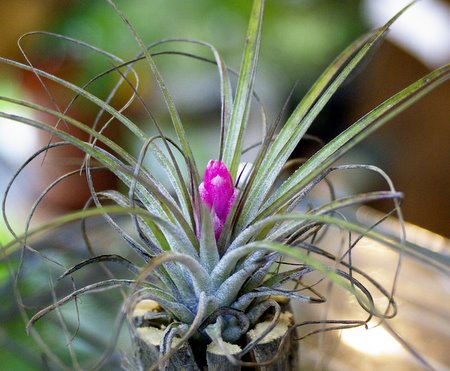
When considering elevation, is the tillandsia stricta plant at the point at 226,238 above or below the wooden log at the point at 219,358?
above

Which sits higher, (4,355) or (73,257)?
(73,257)

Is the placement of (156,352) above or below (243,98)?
below

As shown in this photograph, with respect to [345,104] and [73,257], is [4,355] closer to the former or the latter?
[73,257]

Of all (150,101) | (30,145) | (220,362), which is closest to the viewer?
(220,362)

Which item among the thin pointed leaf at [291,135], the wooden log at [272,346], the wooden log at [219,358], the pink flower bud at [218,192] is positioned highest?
the thin pointed leaf at [291,135]

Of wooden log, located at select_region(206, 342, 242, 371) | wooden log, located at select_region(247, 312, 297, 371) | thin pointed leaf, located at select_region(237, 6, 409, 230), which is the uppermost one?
thin pointed leaf, located at select_region(237, 6, 409, 230)

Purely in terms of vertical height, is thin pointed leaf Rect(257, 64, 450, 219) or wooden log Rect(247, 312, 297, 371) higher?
thin pointed leaf Rect(257, 64, 450, 219)

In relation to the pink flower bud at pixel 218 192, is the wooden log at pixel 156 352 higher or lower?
lower

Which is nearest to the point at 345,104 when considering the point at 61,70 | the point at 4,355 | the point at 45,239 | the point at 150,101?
the point at 150,101
